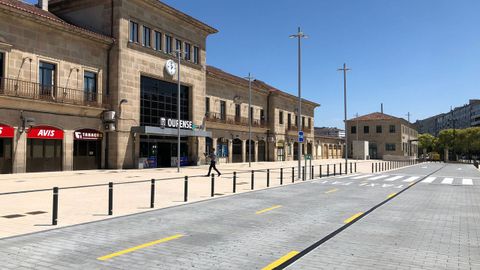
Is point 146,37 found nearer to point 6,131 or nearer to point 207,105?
point 207,105

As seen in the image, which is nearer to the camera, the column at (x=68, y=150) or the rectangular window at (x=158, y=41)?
the column at (x=68, y=150)

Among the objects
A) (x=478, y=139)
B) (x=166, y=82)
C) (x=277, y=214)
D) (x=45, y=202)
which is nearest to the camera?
(x=277, y=214)

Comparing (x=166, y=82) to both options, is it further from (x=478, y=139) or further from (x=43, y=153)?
(x=478, y=139)

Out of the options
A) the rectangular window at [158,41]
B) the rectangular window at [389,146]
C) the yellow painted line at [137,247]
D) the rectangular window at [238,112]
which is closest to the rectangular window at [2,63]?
the rectangular window at [158,41]

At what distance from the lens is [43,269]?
5.54m

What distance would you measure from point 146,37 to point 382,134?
69595 mm

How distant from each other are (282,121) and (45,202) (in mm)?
49322

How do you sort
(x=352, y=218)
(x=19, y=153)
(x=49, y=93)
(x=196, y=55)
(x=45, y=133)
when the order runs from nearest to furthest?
(x=352, y=218), (x=19, y=153), (x=45, y=133), (x=49, y=93), (x=196, y=55)

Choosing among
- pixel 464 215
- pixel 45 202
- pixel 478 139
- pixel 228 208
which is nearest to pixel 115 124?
pixel 45 202

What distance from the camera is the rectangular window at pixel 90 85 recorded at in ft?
94.5

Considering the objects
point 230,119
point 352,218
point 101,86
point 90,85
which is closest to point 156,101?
point 101,86

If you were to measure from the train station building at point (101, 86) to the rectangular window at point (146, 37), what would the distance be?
0.08 m

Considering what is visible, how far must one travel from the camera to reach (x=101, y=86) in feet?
98.7

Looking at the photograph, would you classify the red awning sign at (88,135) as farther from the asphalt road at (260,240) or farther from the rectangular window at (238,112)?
the rectangular window at (238,112)
